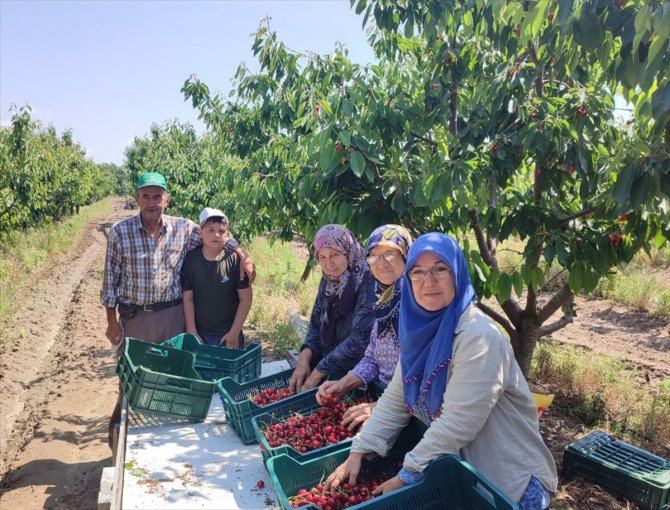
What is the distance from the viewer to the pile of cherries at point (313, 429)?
2375mm

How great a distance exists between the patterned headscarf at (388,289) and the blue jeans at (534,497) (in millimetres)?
965

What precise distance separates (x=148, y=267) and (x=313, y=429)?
1.92 metres

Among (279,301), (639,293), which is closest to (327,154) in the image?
(279,301)

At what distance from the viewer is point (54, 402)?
6035 mm

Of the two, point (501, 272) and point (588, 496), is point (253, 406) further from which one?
point (588, 496)

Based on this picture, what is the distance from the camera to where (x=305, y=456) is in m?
2.18

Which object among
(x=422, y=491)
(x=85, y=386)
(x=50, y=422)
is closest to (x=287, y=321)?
(x=85, y=386)

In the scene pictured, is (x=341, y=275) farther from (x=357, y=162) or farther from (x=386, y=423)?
(x=386, y=423)

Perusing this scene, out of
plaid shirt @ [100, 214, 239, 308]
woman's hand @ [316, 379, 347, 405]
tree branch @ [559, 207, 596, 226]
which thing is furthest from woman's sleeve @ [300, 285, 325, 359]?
tree branch @ [559, 207, 596, 226]

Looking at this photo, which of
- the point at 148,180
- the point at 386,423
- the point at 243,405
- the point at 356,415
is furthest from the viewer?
the point at 148,180

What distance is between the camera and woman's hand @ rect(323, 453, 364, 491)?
2041mm

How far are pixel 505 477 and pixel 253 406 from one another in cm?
133

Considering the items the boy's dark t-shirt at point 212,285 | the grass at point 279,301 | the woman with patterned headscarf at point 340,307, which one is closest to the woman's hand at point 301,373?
the woman with patterned headscarf at point 340,307

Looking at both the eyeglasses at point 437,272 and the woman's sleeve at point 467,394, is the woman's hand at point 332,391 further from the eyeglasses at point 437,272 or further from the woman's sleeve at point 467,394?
the eyeglasses at point 437,272
